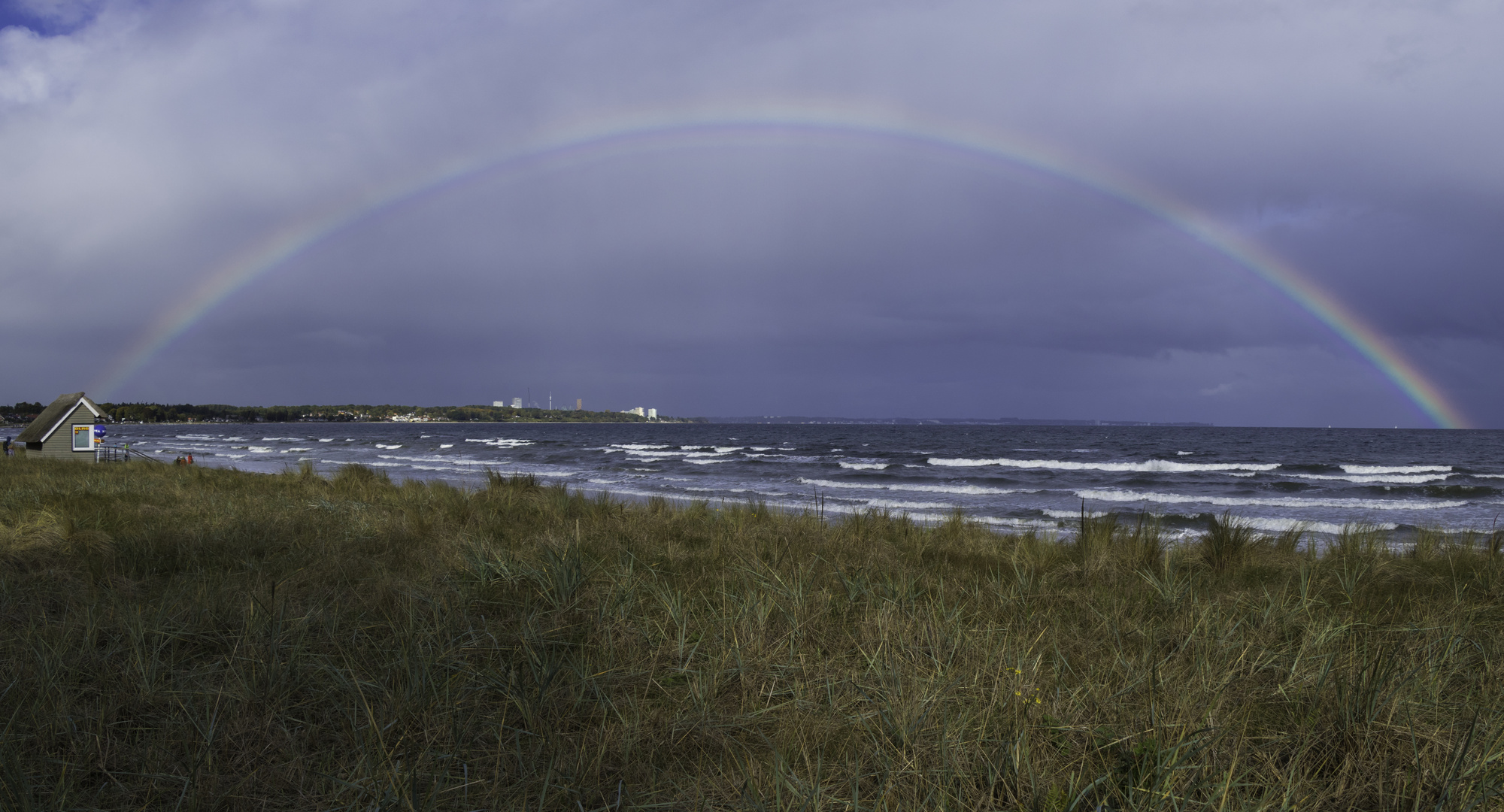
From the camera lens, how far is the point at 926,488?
28312mm

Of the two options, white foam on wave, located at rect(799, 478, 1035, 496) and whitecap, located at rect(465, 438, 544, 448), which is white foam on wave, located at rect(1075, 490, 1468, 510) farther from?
whitecap, located at rect(465, 438, 544, 448)

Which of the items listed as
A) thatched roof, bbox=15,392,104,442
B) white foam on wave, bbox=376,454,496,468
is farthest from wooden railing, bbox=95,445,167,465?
white foam on wave, bbox=376,454,496,468

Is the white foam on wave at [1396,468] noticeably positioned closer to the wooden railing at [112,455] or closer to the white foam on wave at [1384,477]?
the white foam on wave at [1384,477]

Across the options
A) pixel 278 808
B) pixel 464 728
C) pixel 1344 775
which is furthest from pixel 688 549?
pixel 1344 775

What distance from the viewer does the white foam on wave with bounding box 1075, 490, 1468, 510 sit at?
74.3 ft

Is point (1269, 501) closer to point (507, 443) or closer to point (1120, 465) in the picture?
point (1120, 465)

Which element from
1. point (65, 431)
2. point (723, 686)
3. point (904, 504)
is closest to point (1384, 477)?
point (904, 504)

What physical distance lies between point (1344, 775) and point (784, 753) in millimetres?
1946

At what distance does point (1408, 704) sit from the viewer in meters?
2.92

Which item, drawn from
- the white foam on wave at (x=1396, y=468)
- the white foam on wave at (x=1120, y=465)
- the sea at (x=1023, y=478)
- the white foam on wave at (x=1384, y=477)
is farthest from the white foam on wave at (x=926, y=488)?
the white foam on wave at (x=1396, y=468)

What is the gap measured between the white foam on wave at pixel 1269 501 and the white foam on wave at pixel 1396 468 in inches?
650

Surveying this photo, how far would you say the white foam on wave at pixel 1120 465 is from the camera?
129 ft

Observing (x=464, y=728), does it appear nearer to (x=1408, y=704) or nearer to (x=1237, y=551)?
(x=1408, y=704)

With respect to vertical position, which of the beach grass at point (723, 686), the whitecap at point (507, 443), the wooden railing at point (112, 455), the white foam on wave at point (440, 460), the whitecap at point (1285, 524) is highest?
the beach grass at point (723, 686)
